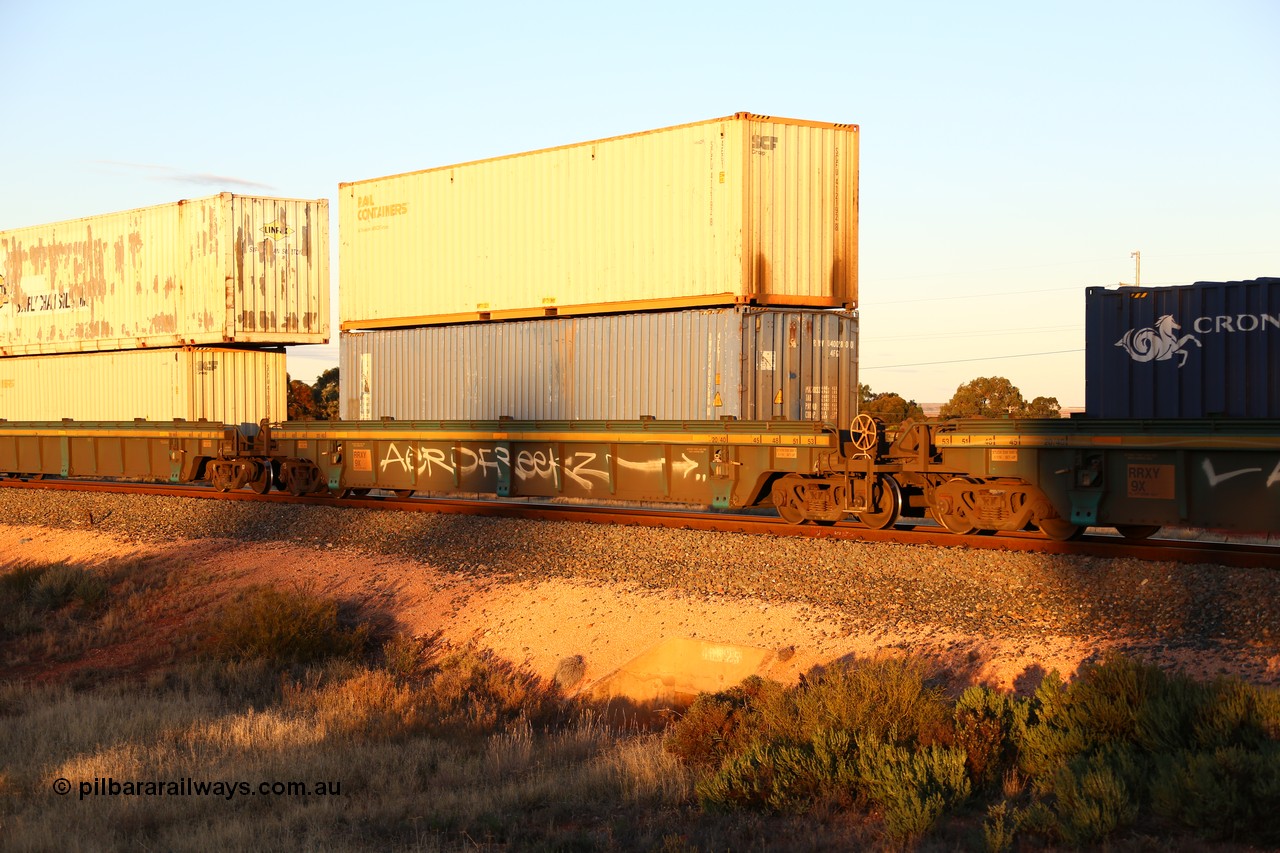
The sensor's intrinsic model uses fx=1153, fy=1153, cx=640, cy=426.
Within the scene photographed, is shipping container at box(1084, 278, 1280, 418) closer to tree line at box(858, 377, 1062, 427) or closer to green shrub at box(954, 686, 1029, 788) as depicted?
green shrub at box(954, 686, 1029, 788)

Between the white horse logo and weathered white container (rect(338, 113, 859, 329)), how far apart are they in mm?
5291

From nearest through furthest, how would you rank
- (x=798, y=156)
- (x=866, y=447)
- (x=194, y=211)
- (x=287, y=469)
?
(x=866, y=447), (x=798, y=156), (x=287, y=469), (x=194, y=211)

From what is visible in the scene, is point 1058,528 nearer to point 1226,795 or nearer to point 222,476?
point 1226,795

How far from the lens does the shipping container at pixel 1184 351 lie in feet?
44.8

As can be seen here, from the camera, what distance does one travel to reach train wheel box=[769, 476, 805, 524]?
16609 mm

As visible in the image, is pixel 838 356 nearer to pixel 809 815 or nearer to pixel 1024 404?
pixel 809 815

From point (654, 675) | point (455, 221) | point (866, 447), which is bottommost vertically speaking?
point (654, 675)

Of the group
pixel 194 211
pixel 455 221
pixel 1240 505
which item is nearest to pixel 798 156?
pixel 455 221

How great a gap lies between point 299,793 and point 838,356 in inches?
501

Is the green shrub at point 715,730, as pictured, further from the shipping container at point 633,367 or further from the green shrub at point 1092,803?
the shipping container at point 633,367

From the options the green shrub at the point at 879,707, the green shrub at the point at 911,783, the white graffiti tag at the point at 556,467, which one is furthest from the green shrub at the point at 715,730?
the white graffiti tag at the point at 556,467

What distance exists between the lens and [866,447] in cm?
1555

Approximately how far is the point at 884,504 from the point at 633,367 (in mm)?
5371

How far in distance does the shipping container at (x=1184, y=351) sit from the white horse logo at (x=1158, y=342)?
12 mm
